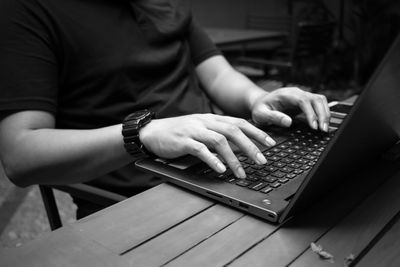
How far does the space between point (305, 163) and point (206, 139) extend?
0.54 ft

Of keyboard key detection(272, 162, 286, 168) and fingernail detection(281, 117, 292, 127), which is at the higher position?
fingernail detection(281, 117, 292, 127)

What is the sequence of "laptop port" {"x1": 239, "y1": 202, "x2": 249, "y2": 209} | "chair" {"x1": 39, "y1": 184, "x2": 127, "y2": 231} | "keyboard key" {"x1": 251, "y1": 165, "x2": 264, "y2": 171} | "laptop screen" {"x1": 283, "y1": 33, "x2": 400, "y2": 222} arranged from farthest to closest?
"chair" {"x1": 39, "y1": 184, "x2": 127, "y2": 231}
"keyboard key" {"x1": 251, "y1": 165, "x2": 264, "y2": 171}
"laptop port" {"x1": 239, "y1": 202, "x2": 249, "y2": 209}
"laptop screen" {"x1": 283, "y1": 33, "x2": 400, "y2": 222}

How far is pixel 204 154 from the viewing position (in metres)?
0.62

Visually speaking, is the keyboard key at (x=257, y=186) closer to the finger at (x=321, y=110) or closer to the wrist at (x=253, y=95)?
the finger at (x=321, y=110)

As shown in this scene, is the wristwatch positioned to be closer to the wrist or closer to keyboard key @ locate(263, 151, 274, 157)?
keyboard key @ locate(263, 151, 274, 157)

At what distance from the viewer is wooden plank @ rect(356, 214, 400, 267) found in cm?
45

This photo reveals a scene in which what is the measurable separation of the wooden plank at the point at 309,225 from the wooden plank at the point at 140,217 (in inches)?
4.5

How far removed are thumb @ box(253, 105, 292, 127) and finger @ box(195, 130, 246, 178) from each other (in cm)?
19

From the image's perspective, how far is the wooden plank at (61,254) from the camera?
1.53ft

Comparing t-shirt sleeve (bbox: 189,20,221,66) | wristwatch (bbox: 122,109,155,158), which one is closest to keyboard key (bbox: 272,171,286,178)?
wristwatch (bbox: 122,109,155,158)

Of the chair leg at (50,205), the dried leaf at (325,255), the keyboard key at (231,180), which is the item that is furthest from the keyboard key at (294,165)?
the chair leg at (50,205)

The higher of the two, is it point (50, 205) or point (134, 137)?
point (134, 137)

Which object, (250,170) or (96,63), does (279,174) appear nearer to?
(250,170)

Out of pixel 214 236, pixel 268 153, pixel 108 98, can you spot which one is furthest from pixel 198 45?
pixel 214 236
